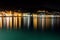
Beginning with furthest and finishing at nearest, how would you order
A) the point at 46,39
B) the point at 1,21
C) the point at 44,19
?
the point at 44,19 < the point at 1,21 < the point at 46,39

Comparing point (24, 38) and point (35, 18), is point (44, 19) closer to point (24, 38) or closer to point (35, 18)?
point (35, 18)

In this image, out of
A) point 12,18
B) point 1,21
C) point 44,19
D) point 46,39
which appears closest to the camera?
point 46,39

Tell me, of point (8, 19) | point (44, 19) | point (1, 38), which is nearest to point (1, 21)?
point (8, 19)

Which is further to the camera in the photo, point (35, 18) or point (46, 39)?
point (35, 18)

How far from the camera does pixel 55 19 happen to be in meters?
10.1

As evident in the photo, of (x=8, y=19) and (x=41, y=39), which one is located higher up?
(x=8, y=19)

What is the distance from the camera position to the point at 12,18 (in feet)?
31.3

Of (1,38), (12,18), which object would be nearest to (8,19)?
(12,18)

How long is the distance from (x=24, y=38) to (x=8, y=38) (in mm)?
455

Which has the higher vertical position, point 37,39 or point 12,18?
point 12,18

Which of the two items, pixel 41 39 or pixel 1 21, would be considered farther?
pixel 1 21

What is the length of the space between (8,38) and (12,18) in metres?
4.78

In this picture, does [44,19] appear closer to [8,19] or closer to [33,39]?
[8,19]

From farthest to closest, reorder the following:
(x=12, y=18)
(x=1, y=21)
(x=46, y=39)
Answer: (x=12, y=18)
(x=1, y=21)
(x=46, y=39)
